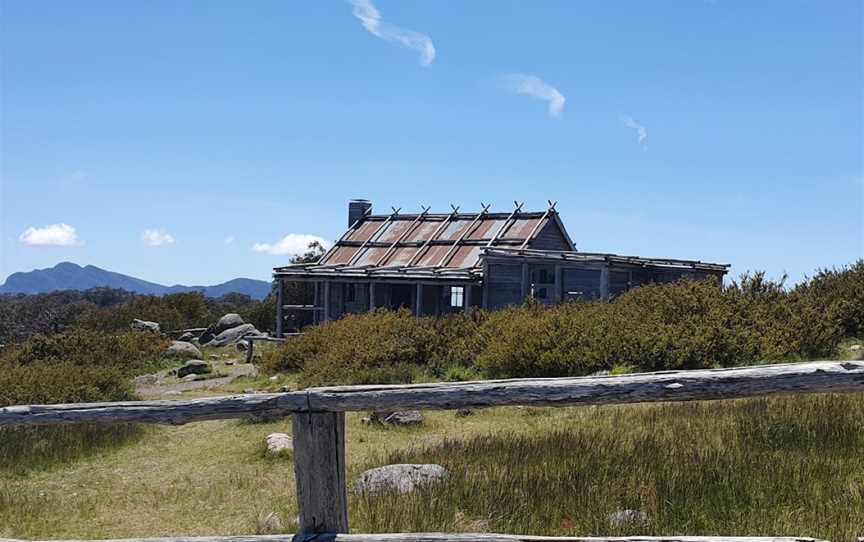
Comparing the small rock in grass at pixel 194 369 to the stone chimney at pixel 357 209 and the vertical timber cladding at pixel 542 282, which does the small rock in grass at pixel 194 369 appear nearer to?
the vertical timber cladding at pixel 542 282

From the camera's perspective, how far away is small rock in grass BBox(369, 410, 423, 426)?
39.7 ft

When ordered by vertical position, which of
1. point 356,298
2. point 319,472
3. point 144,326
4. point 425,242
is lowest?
point 319,472

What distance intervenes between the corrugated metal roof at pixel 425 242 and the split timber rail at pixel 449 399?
2279 cm

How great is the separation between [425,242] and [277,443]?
21.6 metres

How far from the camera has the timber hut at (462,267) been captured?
86.2 feet

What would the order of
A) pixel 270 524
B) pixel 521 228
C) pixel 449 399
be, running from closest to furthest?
pixel 449 399 → pixel 270 524 → pixel 521 228

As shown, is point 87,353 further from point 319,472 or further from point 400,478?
point 319,472

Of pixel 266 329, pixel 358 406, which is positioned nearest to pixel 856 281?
pixel 358 406

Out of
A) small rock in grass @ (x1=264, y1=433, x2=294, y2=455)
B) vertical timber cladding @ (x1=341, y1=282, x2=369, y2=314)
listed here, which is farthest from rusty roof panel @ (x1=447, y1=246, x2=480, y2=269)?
small rock in grass @ (x1=264, y1=433, x2=294, y2=455)

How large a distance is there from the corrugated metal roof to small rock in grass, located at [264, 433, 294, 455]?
17.3m

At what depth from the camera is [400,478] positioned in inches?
299

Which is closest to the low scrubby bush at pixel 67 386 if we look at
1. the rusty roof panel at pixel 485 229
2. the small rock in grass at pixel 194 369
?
the small rock in grass at pixel 194 369

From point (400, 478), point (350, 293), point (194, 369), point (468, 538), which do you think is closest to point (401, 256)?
point (350, 293)

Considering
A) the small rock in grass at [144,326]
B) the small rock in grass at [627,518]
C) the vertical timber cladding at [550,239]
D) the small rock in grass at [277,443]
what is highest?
the vertical timber cladding at [550,239]
